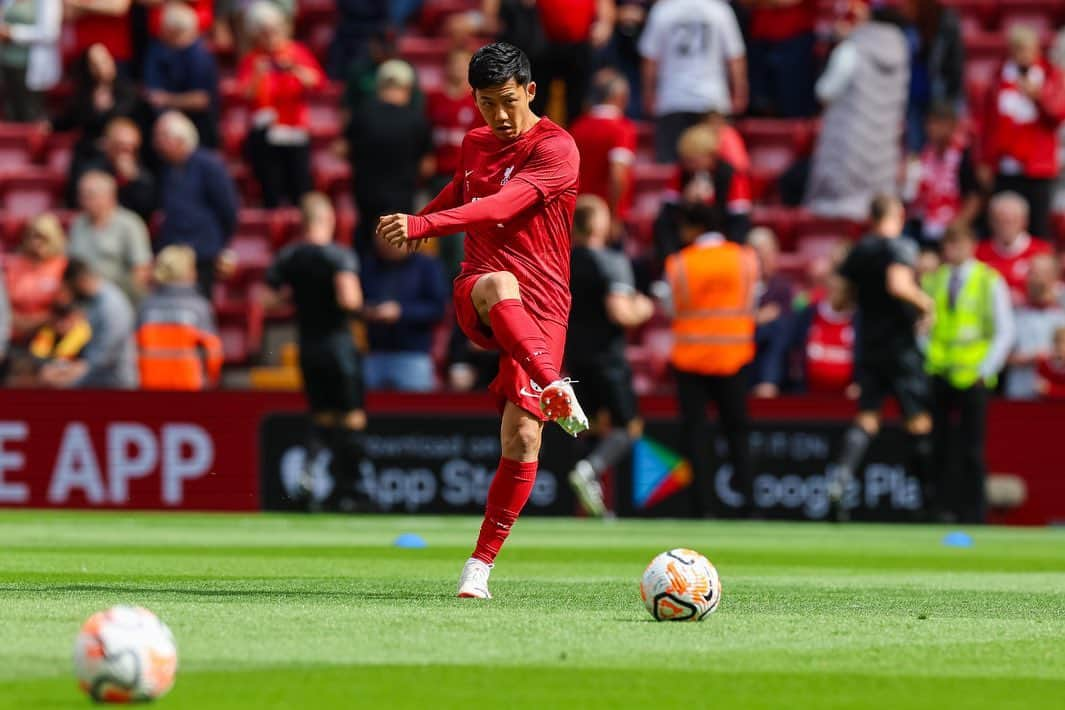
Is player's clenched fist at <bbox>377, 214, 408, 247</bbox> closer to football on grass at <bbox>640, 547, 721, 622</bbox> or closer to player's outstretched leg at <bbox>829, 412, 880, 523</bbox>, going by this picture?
football on grass at <bbox>640, 547, 721, 622</bbox>

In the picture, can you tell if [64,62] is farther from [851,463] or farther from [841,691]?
[841,691]

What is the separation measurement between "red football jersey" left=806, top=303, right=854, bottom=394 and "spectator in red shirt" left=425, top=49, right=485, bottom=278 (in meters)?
3.29

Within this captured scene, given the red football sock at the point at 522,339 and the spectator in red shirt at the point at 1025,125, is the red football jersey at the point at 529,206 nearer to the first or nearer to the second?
the red football sock at the point at 522,339

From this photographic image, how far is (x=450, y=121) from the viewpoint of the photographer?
19.1m

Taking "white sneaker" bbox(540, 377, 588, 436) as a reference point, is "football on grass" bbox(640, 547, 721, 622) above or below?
below

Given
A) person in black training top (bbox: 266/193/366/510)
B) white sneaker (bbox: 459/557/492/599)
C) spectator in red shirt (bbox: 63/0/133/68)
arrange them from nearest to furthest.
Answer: white sneaker (bbox: 459/557/492/599) < person in black training top (bbox: 266/193/366/510) < spectator in red shirt (bbox: 63/0/133/68)

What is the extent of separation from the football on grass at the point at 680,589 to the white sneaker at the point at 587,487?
8.57 m

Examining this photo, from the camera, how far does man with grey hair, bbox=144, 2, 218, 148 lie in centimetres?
1984

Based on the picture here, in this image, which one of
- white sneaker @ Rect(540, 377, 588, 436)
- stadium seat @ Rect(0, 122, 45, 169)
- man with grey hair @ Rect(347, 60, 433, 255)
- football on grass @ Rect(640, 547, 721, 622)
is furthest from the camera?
stadium seat @ Rect(0, 122, 45, 169)

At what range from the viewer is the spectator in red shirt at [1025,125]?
60.4 feet

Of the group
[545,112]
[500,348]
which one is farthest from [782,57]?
[500,348]

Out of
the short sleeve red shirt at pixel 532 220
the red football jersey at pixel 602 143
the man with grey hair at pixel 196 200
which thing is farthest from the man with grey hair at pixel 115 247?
the short sleeve red shirt at pixel 532 220

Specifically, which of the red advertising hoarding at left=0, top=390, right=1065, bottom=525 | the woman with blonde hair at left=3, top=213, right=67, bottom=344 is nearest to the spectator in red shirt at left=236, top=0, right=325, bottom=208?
the woman with blonde hair at left=3, top=213, right=67, bottom=344

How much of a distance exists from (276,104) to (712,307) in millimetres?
5293
